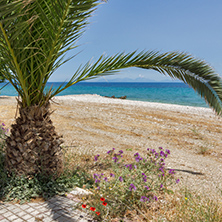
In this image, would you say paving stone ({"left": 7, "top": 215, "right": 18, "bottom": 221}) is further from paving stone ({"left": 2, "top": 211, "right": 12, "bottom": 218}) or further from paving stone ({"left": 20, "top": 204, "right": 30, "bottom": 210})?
paving stone ({"left": 20, "top": 204, "right": 30, "bottom": 210})

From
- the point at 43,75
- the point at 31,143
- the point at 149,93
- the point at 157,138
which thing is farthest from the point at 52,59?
the point at 149,93

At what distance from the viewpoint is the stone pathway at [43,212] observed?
257cm

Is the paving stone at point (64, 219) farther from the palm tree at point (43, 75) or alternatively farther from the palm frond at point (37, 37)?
the palm frond at point (37, 37)

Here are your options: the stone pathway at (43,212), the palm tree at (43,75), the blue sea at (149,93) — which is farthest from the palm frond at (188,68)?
the blue sea at (149,93)

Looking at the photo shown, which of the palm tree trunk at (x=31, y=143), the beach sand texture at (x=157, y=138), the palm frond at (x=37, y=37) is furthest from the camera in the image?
the beach sand texture at (x=157, y=138)

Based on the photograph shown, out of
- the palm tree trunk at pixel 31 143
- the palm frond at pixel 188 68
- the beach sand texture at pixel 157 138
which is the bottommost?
the beach sand texture at pixel 157 138

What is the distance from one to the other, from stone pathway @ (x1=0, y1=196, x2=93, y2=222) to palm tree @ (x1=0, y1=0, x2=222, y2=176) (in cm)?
52

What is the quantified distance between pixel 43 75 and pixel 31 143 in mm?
998

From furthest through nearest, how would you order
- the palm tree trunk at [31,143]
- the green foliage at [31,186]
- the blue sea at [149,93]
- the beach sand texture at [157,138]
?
the blue sea at [149,93]
the beach sand texture at [157,138]
the palm tree trunk at [31,143]
the green foliage at [31,186]

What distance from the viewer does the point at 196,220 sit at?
242cm

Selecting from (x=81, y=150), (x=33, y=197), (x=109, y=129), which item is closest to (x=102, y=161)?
(x=81, y=150)

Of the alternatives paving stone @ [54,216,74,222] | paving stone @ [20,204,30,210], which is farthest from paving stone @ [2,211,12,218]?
paving stone @ [54,216,74,222]

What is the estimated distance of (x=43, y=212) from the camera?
2.72 metres

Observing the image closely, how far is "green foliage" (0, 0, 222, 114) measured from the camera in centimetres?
259
